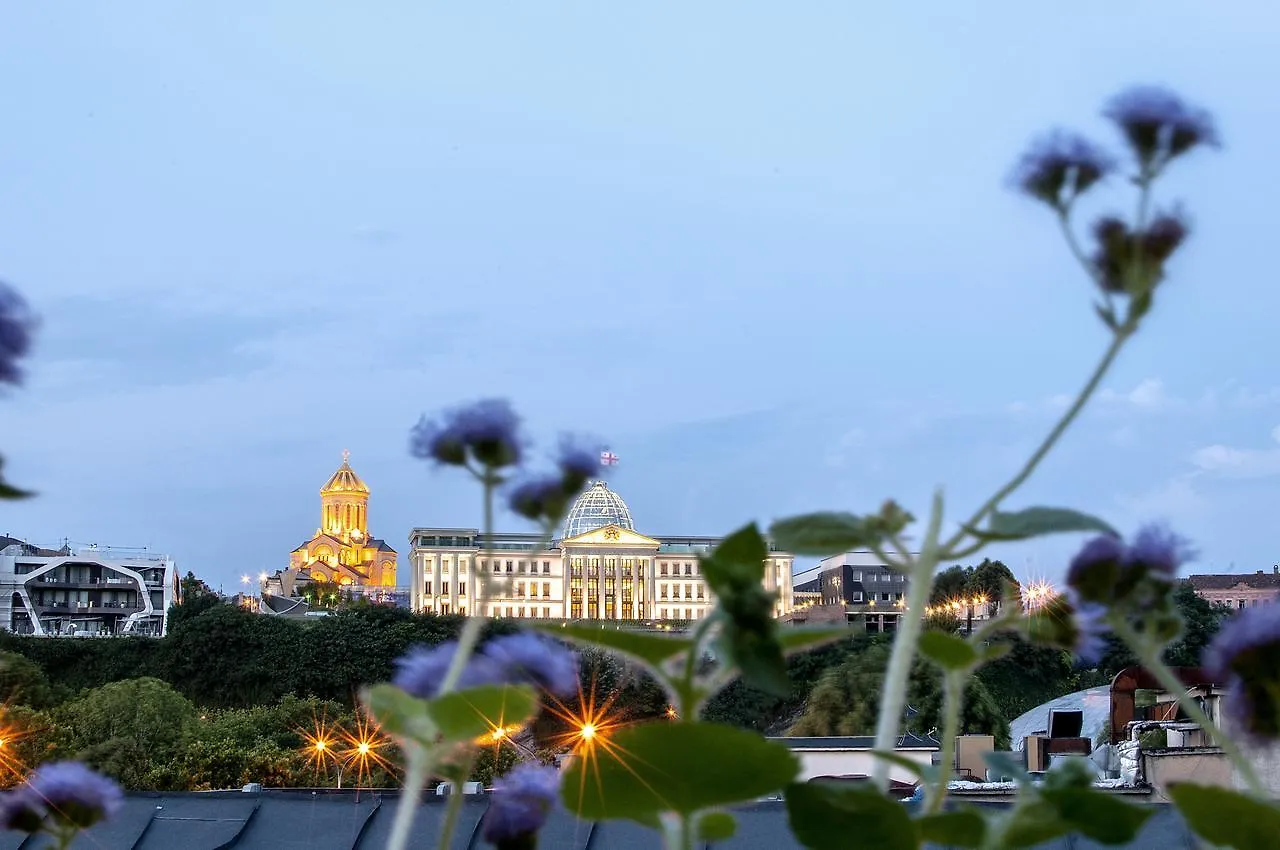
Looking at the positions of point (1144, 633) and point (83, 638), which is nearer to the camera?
point (1144, 633)

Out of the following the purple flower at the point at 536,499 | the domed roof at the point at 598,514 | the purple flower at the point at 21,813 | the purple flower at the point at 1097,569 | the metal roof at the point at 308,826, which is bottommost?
the metal roof at the point at 308,826

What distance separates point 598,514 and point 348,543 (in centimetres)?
4475

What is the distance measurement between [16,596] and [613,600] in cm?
4254

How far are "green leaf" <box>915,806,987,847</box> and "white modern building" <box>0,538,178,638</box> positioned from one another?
89.4 metres

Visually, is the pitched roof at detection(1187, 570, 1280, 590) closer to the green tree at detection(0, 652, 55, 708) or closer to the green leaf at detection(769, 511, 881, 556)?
the green tree at detection(0, 652, 55, 708)

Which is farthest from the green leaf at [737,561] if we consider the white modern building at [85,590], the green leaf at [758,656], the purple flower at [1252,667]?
the white modern building at [85,590]

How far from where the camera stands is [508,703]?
1.10 meters

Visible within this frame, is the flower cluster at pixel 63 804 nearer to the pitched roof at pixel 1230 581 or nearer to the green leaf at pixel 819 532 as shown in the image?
the green leaf at pixel 819 532

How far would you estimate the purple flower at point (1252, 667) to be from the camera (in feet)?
3.45

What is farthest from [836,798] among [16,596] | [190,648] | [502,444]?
[16,596]

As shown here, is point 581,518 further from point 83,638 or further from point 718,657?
point 718,657

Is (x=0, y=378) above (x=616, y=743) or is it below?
above

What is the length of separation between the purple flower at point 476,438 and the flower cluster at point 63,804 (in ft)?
1.24

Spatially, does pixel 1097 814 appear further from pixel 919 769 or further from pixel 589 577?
pixel 589 577
